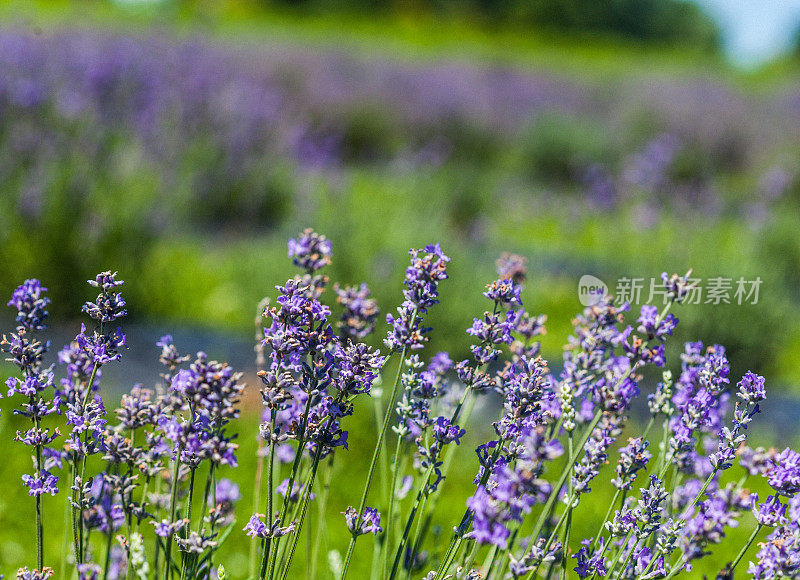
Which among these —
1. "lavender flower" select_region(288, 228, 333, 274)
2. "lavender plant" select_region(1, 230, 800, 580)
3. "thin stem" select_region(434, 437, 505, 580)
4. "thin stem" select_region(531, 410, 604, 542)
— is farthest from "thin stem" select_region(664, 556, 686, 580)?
"lavender flower" select_region(288, 228, 333, 274)

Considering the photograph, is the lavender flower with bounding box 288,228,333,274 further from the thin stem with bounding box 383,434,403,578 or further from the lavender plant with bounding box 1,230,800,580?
the thin stem with bounding box 383,434,403,578

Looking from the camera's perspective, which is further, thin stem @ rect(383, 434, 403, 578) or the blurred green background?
the blurred green background

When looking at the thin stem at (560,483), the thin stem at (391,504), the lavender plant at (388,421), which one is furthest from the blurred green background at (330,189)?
the thin stem at (560,483)

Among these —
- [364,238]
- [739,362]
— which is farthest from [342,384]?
[739,362]

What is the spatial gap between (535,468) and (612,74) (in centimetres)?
2122

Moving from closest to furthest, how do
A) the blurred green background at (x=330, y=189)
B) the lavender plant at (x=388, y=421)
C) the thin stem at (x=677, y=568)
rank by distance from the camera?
the lavender plant at (x=388, y=421), the thin stem at (x=677, y=568), the blurred green background at (x=330, y=189)

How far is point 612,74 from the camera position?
68.0 ft

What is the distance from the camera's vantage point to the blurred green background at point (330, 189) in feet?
15.0

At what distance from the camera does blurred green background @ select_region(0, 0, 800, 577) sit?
457 cm

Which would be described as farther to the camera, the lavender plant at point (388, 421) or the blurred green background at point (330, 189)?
the blurred green background at point (330, 189)

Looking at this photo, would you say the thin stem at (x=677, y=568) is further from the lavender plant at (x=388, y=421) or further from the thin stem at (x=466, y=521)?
the thin stem at (x=466, y=521)

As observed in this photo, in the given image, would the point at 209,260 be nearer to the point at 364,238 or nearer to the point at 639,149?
the point at 364,238

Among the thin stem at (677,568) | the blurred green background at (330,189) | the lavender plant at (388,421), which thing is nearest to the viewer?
the lavender plant at (388,421)

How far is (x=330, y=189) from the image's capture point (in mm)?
6504
